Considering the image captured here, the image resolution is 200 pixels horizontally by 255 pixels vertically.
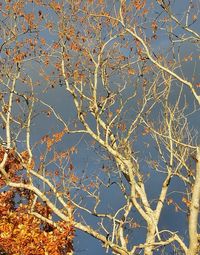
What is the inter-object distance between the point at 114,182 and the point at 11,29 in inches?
295

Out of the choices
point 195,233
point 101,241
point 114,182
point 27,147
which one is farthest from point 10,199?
point 195,233

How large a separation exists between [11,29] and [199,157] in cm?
931

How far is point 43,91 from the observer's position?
18516mm

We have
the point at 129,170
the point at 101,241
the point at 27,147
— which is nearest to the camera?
the point at 101,241

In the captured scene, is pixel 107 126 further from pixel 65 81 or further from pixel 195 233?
pixel 195 233

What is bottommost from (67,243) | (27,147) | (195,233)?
(195,233)

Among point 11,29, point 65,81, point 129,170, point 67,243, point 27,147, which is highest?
point 11,29

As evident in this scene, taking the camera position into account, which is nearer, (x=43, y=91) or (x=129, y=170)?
(x=129, y=170)

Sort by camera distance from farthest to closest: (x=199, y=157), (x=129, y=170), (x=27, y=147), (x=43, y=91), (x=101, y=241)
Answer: (x=43, y=91) < (x=27, y=147) < (x=129, y=170) < (x=101, y=241) < (x=199, y=157)

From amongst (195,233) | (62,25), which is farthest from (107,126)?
(195,233)

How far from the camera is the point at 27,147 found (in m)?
17.1

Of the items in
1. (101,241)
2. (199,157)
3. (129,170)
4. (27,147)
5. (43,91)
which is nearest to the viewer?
(199,157)

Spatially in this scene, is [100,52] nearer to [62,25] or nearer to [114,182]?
[62,25]

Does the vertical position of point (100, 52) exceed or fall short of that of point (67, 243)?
it exceeds it
